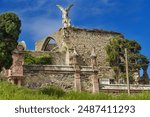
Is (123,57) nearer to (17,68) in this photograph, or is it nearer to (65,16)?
(65,16)

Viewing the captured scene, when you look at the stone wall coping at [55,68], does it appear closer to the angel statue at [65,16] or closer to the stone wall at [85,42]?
the stone wall at [85,42]

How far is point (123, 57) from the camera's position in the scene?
44.7m

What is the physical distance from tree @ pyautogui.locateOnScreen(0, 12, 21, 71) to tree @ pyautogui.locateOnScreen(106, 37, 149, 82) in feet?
51.9

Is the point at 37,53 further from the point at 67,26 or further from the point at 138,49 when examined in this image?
the point at 138,49

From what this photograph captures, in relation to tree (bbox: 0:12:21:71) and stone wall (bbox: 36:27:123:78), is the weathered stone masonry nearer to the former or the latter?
stone wall (bbox: 36:27:123:78)

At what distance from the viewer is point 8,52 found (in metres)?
28.2

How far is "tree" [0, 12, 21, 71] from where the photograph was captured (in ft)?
91.5

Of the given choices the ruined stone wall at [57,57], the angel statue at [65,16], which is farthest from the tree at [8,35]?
the angel statue at [65,16]

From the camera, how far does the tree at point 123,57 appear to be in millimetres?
43406

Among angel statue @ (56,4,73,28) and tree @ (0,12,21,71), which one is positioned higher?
angel statue @ (56,4,73,28)

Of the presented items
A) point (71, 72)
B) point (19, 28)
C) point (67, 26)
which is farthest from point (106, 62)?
point (19, 28)

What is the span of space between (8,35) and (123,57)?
18.3m

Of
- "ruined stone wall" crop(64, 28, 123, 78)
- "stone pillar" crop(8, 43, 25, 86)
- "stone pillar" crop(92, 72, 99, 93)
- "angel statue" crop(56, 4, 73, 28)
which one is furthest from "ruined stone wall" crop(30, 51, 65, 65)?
"stone pillar" crop(8, 43, 25, 86)

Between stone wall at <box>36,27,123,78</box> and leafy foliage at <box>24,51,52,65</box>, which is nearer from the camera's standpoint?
leafy foliage at <box>24,51,52,65</box>
